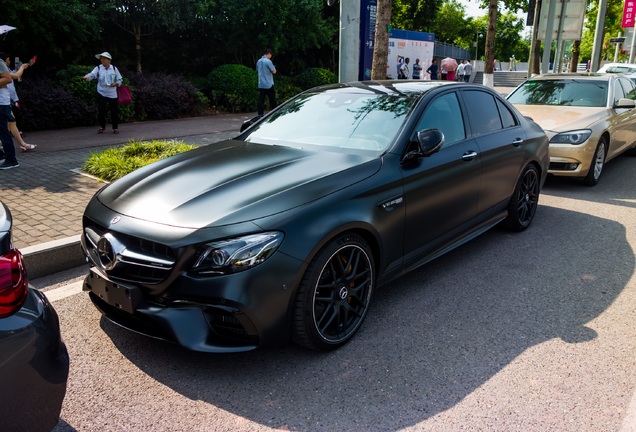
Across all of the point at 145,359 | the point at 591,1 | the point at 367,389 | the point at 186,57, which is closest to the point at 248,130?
the point at 145,359

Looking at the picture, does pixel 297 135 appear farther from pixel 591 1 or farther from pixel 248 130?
pixel 591 1

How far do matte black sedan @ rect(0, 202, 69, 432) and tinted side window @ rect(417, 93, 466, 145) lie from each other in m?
2.93

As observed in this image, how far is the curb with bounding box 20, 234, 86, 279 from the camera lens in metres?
4.43

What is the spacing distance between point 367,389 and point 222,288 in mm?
1010

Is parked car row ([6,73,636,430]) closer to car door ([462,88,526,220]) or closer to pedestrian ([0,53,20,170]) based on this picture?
car door ([462,88,526,220])

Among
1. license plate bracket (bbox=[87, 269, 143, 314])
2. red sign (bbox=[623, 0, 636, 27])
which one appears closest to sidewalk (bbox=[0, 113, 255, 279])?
license plate bracket (bbox=[87, 269, 143, 314])

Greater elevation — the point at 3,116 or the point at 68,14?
the point at 68,14

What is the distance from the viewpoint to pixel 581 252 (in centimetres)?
519

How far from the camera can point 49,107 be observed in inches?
452

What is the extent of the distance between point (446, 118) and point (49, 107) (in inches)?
395

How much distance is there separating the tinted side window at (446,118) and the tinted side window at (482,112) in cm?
21

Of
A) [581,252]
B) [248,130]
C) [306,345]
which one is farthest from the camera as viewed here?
[581,252]

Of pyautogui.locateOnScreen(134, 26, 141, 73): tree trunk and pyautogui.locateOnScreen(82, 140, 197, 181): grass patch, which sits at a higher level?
pyautogui.locateOnScreen(134, 26, 141, 73): tree trunk

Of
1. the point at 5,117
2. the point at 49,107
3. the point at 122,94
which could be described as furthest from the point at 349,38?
the point at 49,107
